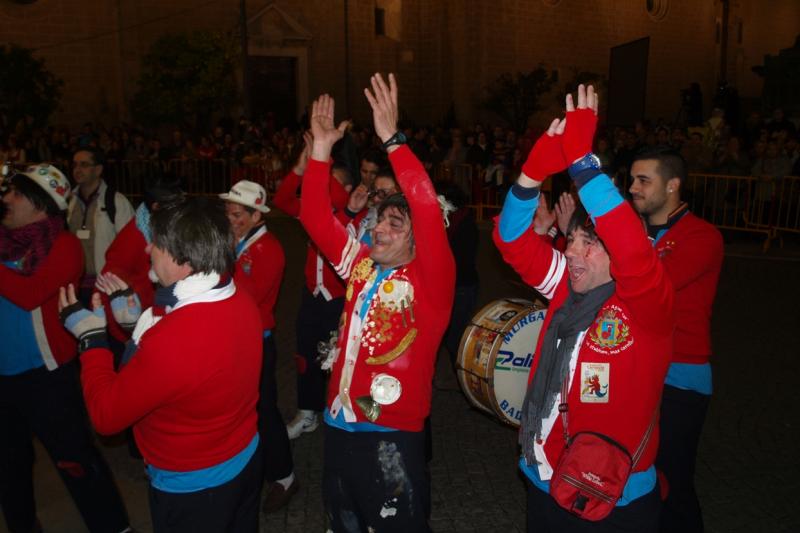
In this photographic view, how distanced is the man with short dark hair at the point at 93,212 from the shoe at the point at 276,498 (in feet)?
6.79

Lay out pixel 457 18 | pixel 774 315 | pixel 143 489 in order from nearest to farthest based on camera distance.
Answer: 1. pixel 143 489
2. pixel 774 315
3. pixel 457 18

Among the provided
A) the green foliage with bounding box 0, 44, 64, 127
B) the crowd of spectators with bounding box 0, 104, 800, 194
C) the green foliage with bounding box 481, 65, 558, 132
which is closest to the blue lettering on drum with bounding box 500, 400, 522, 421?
the crowd of spectators with bounding box 0, 104, 800, 194

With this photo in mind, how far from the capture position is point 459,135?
18062 mm

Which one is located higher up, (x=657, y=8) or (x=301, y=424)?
(x=657, y=8)

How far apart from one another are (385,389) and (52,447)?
1935 millimetres

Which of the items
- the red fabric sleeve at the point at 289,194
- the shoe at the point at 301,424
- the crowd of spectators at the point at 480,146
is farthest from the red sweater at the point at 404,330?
the crowd of spectators at the point at 480,146

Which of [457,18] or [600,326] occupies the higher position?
[457,18]

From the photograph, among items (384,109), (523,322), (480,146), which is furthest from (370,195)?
(480,146)

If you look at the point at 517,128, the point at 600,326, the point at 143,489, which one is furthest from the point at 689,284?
the point at 517,128

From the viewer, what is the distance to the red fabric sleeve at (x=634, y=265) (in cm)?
226

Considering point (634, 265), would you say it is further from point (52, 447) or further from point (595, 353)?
point (52, 447)

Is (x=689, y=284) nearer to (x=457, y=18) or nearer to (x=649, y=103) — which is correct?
(x=457, y=18)

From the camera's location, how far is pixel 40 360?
369 centimetres

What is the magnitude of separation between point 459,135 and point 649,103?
823 inches
